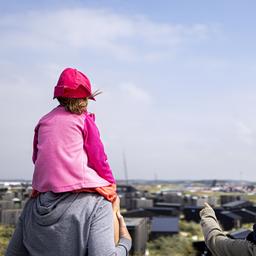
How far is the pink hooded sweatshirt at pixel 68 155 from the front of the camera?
1927mm

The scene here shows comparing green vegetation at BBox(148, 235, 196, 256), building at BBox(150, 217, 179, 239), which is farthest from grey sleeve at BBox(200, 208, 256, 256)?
building at BBox(150, 217, 179, 239)

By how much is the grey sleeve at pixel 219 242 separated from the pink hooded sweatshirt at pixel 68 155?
83 centimetres

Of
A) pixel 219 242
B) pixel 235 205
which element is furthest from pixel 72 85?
pixel 235 205

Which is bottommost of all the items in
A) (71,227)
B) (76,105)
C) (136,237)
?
(136,237)

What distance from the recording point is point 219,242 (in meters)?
2.54

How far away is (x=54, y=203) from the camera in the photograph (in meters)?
1.90

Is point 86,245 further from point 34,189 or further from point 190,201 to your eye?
point 190,201

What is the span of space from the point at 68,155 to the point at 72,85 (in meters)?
A: 0.31

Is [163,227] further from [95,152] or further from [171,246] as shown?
[95,152]

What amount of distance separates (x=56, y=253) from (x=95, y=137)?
20.2 inches

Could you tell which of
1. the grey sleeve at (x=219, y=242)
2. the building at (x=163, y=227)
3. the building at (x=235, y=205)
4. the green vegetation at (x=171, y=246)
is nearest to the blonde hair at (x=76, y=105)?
the grey sleeve at (x=219, y=242)

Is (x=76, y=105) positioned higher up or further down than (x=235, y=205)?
higher up

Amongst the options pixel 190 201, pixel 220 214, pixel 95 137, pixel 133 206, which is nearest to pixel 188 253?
pixel 220 214

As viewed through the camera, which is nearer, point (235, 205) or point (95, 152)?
point (95, 152)
